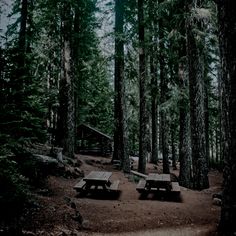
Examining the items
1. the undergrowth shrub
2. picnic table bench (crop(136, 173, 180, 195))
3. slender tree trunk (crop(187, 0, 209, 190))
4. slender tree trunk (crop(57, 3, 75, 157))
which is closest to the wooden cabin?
slender tree trunk (crop(57, 3, 75, 157))

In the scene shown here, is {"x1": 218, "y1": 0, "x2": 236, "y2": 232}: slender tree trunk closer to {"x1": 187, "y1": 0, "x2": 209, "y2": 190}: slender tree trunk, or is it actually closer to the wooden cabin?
{"x1": 187, "y1": 0, "x2": 209, "y2": 190}: slender tree trunk

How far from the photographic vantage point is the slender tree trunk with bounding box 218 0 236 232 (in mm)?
6766

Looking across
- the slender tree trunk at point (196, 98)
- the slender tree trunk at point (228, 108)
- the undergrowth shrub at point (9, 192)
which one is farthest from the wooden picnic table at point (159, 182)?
the undergrowth shrub at point (9, 192)

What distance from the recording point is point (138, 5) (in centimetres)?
1784

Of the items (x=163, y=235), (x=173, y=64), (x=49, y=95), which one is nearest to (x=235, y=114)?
(x=163, y=235)

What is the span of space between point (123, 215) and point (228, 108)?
4486 mm

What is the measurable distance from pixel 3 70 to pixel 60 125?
10353 millimetres

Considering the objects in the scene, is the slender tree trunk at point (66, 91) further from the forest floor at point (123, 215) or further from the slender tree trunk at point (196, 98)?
the slender tree trunk at point (196, 98)

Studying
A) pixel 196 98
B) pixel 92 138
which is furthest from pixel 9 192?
pixel 92 138

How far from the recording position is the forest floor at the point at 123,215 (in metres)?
7.52

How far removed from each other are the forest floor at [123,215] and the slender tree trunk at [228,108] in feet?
2.41

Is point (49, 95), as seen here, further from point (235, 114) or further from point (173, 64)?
point (235, 114)

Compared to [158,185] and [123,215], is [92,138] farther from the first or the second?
[123,215]

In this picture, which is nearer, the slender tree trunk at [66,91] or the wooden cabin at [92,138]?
the slender tree trunk at [66,91]
